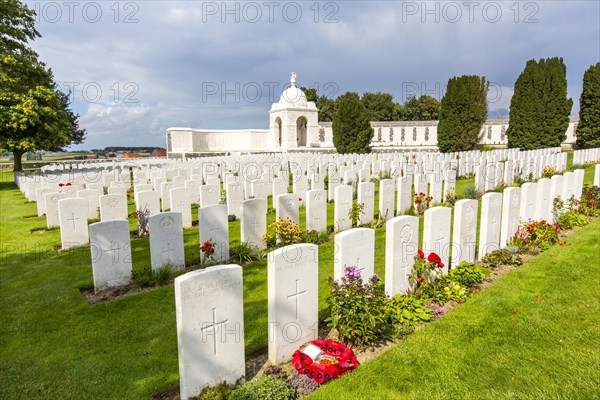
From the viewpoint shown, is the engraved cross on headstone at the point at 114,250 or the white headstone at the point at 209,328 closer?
the white headstone at the point at 209,328

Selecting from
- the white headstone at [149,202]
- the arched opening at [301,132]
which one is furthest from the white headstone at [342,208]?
the arched opening at [301,132]

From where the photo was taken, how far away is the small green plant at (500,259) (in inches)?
250

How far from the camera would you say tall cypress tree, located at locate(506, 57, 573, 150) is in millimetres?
28375

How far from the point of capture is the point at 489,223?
6.48 metres

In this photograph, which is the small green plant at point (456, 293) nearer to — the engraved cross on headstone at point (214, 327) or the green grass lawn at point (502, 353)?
the green grass lawn at point (502, 353)

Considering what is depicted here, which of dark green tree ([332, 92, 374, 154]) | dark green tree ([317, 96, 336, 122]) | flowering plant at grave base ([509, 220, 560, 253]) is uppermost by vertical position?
dark green tree ([317, 96, 336, 122])

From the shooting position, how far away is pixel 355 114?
30328 millimetres

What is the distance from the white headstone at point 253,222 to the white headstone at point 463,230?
355 cm

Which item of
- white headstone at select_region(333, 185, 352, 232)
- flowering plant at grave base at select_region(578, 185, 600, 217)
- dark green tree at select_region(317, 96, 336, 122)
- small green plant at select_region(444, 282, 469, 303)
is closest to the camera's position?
small green plant at select_region(444, 282, 469, 303)

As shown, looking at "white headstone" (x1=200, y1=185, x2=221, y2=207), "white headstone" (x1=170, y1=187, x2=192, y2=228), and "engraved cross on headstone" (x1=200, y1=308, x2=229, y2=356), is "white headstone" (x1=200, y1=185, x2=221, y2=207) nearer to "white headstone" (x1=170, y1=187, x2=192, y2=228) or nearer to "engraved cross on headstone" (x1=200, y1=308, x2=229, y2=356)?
"white headstone" (x1=170, y1=187, x2=192, y2=228)

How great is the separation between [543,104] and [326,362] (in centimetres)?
3253

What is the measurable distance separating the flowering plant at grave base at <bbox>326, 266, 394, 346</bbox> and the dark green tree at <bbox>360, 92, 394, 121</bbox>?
6417 cm

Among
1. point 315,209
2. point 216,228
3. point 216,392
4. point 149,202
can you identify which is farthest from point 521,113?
point 216,392

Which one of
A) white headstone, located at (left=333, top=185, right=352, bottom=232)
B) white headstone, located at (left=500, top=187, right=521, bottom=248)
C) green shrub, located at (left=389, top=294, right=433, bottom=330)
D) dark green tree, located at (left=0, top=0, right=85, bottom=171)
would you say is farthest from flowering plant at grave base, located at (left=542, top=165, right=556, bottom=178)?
dark green tree, located at (left=0, top=0, right=85, bottom=171)
